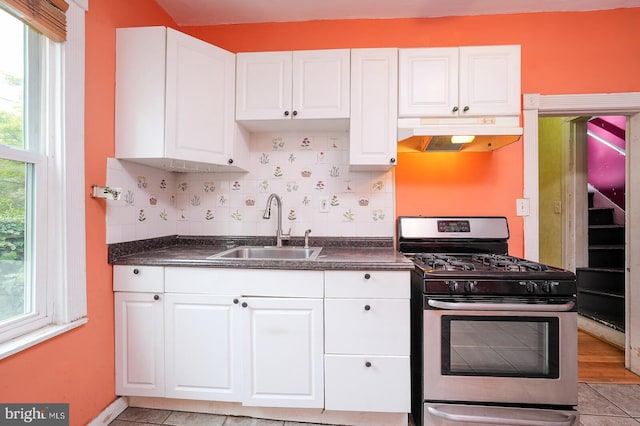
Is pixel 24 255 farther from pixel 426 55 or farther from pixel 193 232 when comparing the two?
pixel 426 55

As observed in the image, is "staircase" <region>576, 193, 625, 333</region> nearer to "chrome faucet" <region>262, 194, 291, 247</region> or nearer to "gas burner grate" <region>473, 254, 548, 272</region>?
"gas burner grate" <region>473, 254, 548, 272</region>

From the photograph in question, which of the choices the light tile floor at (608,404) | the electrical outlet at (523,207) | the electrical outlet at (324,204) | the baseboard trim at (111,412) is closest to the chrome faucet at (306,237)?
the electrical outlet at (324,204)

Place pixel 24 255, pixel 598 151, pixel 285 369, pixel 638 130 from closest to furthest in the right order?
pixel 24 255 < pixel 285 369 < pixel 638 130 < pixel 598 151

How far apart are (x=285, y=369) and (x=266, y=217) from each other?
3.15 feet

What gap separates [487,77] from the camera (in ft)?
5.82

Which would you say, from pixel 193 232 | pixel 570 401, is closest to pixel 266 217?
pixel 193 232

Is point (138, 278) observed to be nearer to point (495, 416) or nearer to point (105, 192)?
point (105, 192)

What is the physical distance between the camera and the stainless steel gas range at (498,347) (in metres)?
1.39

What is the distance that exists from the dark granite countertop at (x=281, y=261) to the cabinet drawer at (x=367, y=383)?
0.48 meters

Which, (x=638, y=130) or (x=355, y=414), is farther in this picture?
(x=638, y=130)

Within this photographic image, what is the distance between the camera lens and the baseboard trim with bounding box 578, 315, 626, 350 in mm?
2426

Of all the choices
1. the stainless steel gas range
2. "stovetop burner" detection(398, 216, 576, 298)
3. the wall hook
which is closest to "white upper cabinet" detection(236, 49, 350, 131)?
the wall hook

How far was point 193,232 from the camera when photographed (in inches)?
86.7

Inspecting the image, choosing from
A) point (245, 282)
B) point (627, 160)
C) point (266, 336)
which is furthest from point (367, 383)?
point (627, 160)
